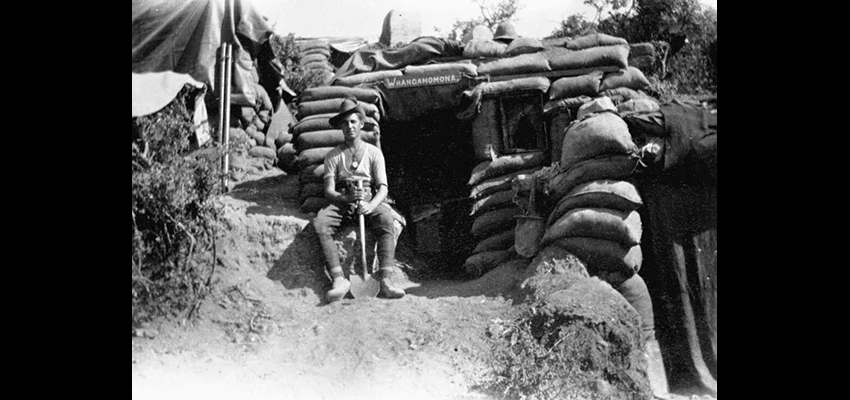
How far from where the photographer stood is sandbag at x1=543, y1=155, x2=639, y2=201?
5949 mm

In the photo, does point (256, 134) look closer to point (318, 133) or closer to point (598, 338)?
point (318, 133)

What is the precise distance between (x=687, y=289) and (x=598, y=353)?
4.20ft

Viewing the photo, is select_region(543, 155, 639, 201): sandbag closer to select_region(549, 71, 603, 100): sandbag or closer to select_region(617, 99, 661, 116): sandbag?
select_region(617, 99, 661, 116): sandbag

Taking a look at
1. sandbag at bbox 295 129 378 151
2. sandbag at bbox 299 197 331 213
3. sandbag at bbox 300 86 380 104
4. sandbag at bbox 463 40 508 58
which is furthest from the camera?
sandbag at bbox 463 40 508 58

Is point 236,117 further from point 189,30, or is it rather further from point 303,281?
point 303,281

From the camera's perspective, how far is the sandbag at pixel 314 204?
6.80 metres

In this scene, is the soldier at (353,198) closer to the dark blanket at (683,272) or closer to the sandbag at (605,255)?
the sandbag at (605,255)

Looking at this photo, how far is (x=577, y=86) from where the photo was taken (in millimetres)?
7492

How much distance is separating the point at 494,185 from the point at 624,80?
5.61 feet

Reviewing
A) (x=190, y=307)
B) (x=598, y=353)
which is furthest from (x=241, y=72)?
(x=598, y=353)

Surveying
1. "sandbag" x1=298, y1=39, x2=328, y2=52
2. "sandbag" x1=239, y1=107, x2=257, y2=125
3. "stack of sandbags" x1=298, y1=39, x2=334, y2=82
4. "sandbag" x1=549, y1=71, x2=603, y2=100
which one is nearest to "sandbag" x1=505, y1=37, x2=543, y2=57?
"sandbag" x1=549, y1=71, x2=603, y2=100

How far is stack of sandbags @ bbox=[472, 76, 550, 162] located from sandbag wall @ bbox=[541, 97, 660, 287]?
1459 millimetres
